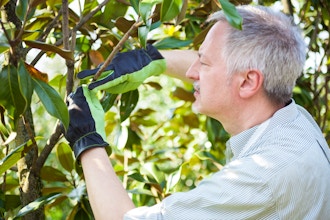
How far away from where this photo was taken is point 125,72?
6.63 feet

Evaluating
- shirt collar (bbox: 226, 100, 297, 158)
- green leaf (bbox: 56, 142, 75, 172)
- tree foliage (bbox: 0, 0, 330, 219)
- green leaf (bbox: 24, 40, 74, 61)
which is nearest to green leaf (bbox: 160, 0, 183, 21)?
tree foliage (bbox: 0, 0, 330, 219)

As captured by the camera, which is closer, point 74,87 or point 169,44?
point 74,87

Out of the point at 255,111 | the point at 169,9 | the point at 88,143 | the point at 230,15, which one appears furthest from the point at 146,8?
the point at 255,111

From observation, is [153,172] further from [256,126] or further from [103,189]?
[103,189]

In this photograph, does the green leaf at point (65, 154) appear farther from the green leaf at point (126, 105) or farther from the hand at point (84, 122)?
the hand at point (84, 122)

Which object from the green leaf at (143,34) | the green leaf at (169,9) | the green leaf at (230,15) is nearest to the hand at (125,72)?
the green leaf at (143,34)

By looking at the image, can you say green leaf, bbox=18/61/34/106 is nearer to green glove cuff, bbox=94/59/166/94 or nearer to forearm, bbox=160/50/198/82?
green glove cuff, bbox=94/59/166/94

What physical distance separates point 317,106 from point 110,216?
158 centimetres

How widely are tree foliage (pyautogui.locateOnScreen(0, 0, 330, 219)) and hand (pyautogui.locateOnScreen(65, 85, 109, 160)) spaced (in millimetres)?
74

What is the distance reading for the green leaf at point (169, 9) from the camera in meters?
1.69

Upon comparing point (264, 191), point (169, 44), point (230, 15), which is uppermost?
point (230, 15)

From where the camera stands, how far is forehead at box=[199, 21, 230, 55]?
2105 millimetres

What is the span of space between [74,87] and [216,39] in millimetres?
463

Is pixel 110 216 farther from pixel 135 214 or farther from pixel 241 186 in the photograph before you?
pixel 241 186
